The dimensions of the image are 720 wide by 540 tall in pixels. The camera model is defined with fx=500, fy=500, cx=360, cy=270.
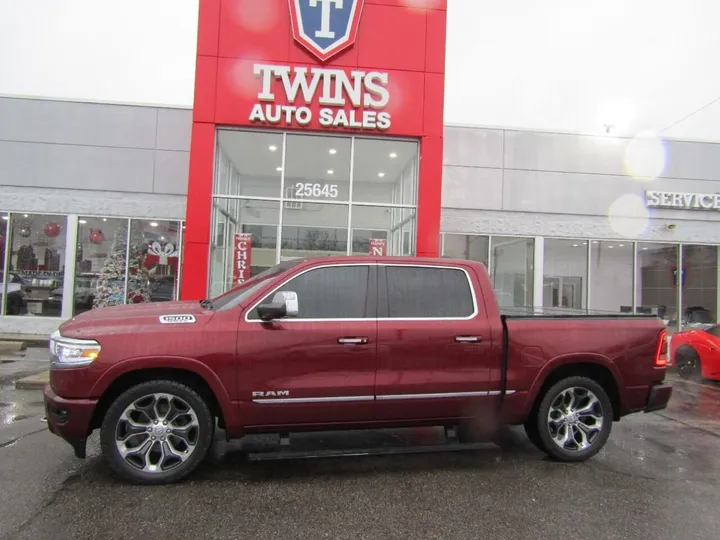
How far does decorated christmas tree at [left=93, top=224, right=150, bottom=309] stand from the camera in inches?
531

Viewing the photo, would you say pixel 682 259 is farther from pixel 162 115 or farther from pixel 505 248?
pixel 162 115

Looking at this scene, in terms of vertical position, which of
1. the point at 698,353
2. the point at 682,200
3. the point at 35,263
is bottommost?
the point at 698,353

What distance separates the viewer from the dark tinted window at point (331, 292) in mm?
4312

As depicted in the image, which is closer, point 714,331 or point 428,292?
point 428,292

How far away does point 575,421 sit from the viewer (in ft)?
15.5

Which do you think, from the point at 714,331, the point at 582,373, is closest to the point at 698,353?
the point at 714,331

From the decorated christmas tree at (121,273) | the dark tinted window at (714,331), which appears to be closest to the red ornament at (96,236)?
the decorated christmas tree at (121,273)

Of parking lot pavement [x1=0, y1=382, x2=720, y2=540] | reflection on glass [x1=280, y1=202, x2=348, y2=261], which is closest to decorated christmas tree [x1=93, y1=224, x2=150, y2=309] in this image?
reflection on glass [x1=280, y1=202, x2=348, y2=261]

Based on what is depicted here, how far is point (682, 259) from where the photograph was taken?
14.8m

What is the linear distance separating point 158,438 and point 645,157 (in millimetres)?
15228

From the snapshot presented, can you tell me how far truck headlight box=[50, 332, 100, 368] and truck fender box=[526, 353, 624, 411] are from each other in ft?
12.1

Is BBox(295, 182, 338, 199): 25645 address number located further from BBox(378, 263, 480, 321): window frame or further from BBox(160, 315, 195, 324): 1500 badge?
BBox(160, 315, 195, 324): 1500 badge

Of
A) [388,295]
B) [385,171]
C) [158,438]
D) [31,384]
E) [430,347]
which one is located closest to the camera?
[158,438]

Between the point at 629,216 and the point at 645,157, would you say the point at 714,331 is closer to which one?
the point at 629,216
